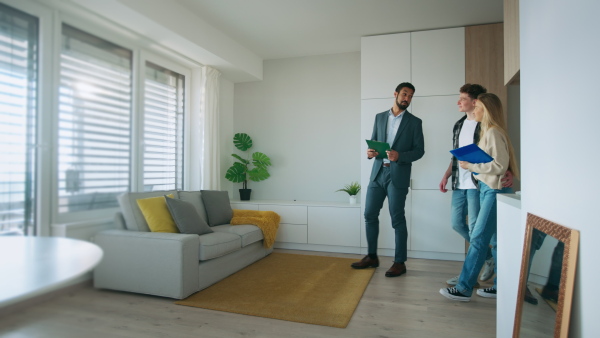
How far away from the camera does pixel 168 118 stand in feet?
14.7

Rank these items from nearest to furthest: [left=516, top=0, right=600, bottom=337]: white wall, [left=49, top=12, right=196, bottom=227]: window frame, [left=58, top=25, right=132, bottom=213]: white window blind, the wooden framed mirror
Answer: [left=516, top=0, right=600, bottom=337]: white wall → the wooden framed mirror → [left=49, top=12, right=196, bottom=227]: window frame → [left=58, top=25, right=132, bottom=213]: white window blind

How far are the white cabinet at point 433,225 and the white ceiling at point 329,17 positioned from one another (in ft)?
6.08

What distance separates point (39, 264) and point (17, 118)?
2.46 metres

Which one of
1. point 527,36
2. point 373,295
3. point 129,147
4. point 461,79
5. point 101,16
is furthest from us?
point 461,79

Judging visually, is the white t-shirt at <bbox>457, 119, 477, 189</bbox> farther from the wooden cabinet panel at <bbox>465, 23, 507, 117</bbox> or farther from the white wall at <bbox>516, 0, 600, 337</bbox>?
the white wall at <bbox>516, 0, 600, 337</bbox>

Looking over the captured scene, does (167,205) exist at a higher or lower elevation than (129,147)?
lower

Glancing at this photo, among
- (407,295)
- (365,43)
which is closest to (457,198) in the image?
(407,295)

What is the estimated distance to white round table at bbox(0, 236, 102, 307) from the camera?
0.68 meters

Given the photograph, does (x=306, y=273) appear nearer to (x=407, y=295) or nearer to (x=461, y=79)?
(x=407, y=295)

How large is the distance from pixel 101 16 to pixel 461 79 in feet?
11.7

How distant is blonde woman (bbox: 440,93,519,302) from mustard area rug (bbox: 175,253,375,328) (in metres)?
0.89

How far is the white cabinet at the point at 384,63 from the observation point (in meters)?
4.38

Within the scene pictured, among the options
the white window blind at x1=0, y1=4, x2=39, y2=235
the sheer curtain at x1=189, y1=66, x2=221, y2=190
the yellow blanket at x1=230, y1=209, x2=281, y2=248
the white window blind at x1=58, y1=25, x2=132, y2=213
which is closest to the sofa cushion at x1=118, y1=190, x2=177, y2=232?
the white window blind at x1=58, y1=25, x2=132, y2=213

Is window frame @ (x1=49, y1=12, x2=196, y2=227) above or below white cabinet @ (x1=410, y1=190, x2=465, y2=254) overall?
above
